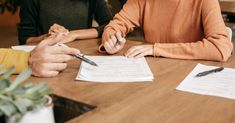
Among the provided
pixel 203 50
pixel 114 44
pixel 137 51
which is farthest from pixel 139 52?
pixel 203 50

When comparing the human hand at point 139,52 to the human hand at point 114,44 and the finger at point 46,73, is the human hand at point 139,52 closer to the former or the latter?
the human hand at point 114,44

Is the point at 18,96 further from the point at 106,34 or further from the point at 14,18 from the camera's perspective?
the point at 14,18

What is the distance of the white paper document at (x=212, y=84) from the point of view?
924 mm

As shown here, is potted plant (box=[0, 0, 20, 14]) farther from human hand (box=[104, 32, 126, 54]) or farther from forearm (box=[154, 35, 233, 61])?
forearm (box=[154, 35, 233, 61])

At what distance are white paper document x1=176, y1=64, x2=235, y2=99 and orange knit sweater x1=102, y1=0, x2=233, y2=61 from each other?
19cm

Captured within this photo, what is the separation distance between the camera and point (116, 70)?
1108 mm

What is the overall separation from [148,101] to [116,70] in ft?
0.88

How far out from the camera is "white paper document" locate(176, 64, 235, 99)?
92 cm

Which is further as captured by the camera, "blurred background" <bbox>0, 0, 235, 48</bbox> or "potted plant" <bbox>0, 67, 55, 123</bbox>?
"blurred background" <bbox>0, 0, 235, 48</bbox>

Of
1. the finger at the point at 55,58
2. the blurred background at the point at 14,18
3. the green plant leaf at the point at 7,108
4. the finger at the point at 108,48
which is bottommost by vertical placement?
the blurred background at the point at 14,18

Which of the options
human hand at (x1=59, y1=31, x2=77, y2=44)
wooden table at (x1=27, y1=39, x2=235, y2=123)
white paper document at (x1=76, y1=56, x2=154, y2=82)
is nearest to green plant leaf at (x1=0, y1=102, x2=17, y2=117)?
wooden table at (x1=27, y1=39, x2=235, y2=123)

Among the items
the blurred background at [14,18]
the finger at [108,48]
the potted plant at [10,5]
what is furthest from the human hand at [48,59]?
the potted plant at [10,5]

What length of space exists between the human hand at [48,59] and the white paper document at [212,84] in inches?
16.4

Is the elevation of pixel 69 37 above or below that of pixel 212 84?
below
